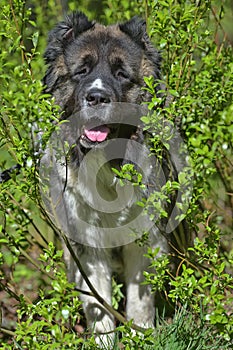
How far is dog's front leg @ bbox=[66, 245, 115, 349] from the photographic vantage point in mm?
4590

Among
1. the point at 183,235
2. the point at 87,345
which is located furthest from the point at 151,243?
the point at 87,345

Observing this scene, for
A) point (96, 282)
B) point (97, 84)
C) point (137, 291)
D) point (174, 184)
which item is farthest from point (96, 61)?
point (137, 291)

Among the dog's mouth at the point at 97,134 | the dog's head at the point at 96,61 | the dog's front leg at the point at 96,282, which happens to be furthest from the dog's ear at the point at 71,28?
the dog's front leg at the point at 96,282

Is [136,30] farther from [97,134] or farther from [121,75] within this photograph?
[97,134]

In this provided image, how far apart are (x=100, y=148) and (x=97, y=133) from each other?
0.10 m

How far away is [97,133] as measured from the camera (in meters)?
4.14

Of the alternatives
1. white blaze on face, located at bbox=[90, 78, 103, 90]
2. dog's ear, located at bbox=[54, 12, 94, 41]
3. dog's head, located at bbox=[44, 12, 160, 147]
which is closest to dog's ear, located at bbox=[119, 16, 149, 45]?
dog's head, located at bbox=[44, 12, 160, 147]

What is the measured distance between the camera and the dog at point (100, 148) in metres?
4.27

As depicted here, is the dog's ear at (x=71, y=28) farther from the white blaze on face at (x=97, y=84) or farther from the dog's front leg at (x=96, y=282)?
the dog's front leg at (x=96, y=282)

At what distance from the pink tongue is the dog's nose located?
0.25 metres

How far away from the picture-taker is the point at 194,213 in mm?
3783

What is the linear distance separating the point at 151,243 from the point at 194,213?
788mm

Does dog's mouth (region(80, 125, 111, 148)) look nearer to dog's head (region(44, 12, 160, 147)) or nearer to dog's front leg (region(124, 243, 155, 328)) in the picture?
dog's head (region(44, 12, 160, 147))

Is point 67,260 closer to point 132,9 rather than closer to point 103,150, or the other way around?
point 103,150
